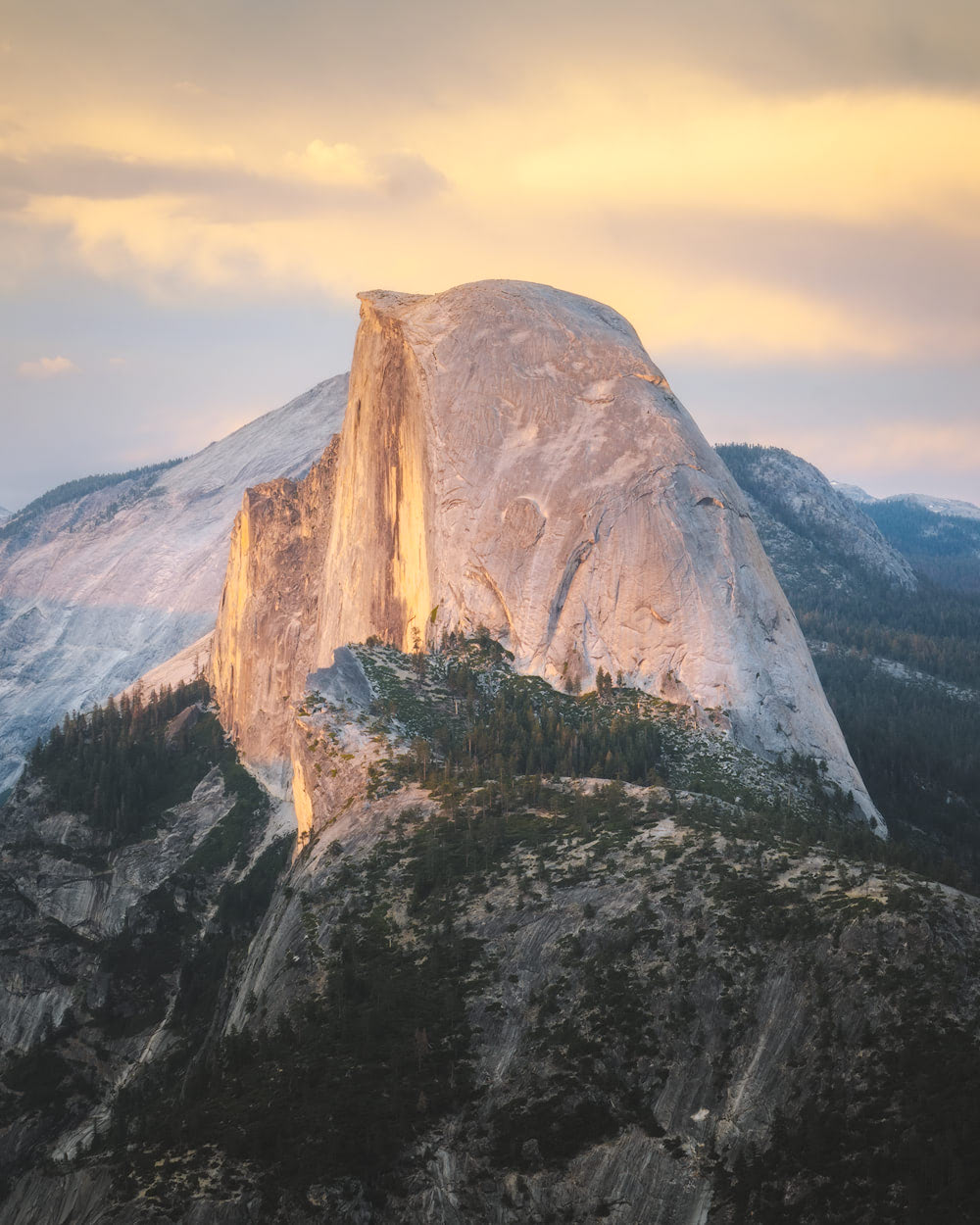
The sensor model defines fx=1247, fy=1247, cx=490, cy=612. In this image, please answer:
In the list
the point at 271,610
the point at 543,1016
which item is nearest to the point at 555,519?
the point at 271,610

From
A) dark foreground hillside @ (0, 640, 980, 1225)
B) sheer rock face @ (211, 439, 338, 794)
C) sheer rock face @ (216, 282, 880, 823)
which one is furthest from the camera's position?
sheer rock face @ (211, 439, 338, 794)

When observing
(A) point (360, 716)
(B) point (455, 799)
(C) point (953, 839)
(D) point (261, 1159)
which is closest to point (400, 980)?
(D) point (261, 1159)

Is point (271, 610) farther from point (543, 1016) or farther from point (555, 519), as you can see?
point (543, 1016)

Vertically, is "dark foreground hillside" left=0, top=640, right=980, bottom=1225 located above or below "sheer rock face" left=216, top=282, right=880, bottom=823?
below

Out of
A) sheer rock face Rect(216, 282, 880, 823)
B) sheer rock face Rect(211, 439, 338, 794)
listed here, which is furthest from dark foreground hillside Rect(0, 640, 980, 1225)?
sheer rock face Rect(211, 439, 338, 794)

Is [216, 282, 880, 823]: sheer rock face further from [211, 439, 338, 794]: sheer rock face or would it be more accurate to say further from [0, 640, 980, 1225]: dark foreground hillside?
[211, 439, 338, 794]: sheer rock face

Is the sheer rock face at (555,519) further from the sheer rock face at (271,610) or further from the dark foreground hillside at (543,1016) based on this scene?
the sheer rock face at (271,610)
